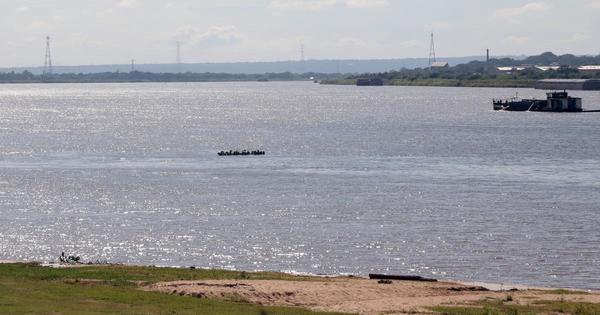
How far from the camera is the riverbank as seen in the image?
3466 cm

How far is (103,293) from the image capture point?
121 feet

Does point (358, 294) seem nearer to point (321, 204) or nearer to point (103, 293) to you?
point (103, 293)

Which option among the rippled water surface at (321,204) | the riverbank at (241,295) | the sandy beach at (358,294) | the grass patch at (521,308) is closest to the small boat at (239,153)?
the rippled water surface at (321,204)

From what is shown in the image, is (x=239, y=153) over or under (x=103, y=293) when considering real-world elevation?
under

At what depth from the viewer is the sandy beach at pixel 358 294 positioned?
122 feet

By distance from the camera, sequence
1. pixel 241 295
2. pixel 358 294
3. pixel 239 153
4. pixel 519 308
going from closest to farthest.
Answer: pixel 519 308 → pixel 241 295 → pixel 358 294 → pixel 239 153

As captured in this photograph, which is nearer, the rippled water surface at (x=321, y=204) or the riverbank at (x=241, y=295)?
the riverbank at (x=241, y=295)

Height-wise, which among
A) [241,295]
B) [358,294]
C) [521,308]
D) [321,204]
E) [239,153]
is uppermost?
[241,295]

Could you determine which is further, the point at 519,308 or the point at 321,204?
the point at 321,204

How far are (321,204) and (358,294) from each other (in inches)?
1386

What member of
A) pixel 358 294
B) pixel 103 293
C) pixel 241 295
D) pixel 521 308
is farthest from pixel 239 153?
pixel 521 308

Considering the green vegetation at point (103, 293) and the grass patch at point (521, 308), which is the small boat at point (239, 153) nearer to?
the green vegetation at point (103, 293)

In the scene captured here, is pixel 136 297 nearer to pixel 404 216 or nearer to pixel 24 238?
pixel 24 238

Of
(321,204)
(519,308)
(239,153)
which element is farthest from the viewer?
(239,153)
